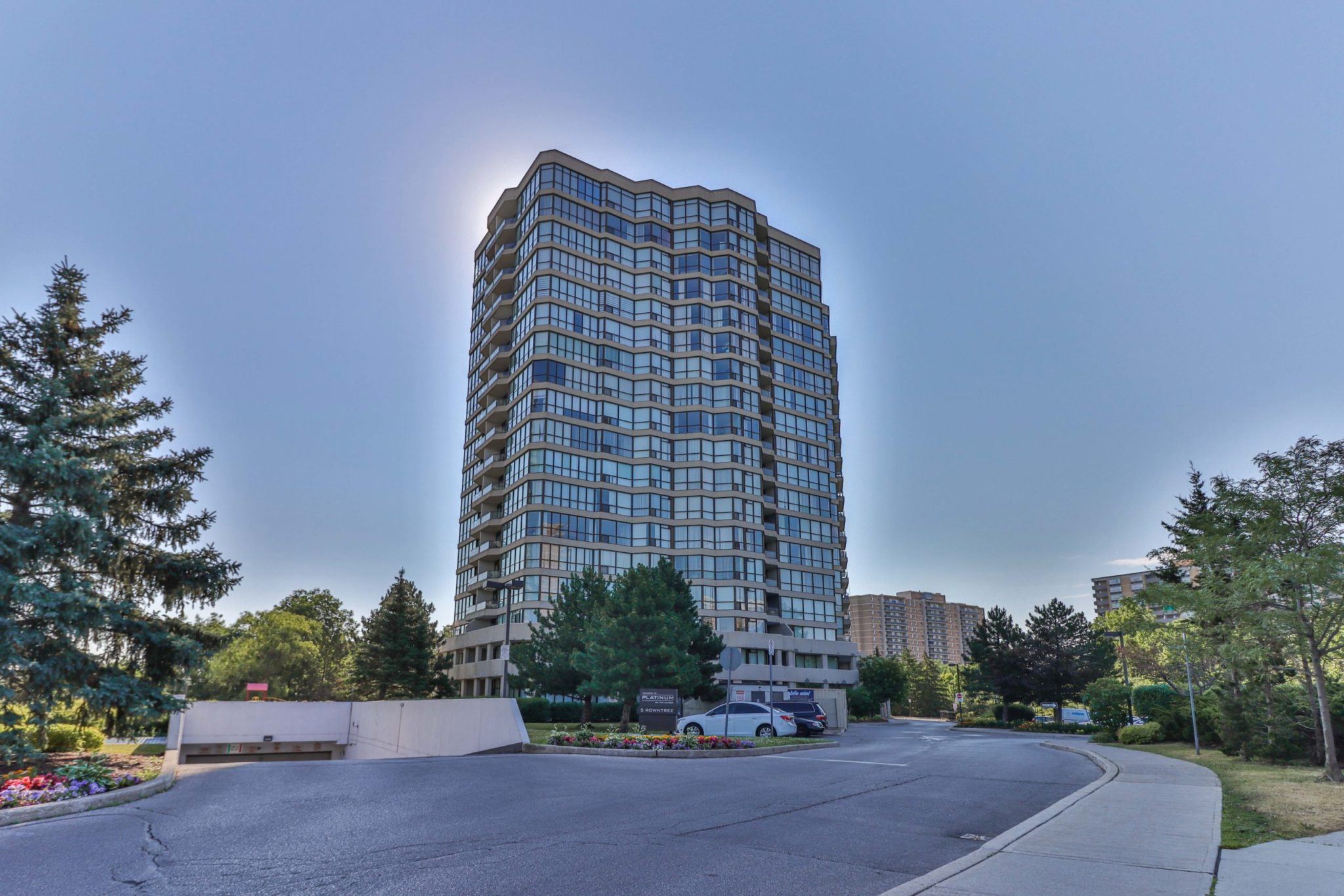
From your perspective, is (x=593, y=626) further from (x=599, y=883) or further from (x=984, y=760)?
(x=599, y=883)

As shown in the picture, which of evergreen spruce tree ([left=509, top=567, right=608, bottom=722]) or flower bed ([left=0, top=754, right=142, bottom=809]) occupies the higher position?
evergreen spruce tree ([left=509, top=567, right=608, bottom=722])

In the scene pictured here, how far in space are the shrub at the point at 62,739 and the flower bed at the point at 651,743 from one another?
37.7 feet

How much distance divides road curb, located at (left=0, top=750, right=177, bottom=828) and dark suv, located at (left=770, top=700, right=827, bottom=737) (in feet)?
68.6

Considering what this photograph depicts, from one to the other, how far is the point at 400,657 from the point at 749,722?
1520 inches

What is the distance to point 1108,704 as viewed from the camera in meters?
33.8

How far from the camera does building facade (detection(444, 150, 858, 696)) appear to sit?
225 feet

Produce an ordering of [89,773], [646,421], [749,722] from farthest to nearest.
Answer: [646,421] → [749,722] → [89,773]

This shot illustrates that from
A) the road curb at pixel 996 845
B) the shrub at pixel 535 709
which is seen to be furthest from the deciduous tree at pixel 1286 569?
the shrub at pixel 535 709

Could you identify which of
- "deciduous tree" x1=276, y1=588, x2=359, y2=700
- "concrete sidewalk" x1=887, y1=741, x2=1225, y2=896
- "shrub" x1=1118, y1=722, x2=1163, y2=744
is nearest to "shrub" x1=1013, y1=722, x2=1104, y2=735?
"shrub" x1=1118, y1=722, x2=1163, y2=744

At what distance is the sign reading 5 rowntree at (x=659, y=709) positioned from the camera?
26.0 metres

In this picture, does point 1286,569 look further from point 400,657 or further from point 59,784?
point 400,657

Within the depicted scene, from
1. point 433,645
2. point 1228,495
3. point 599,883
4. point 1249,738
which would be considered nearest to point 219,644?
point 599,883

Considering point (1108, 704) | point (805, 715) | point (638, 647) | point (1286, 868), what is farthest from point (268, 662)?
point (1286, 868)

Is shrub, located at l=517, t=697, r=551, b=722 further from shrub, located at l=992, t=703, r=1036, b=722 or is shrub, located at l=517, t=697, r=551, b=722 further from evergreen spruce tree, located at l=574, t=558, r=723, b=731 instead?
shrub, located at l=992, t=703, r=1036, b=722
